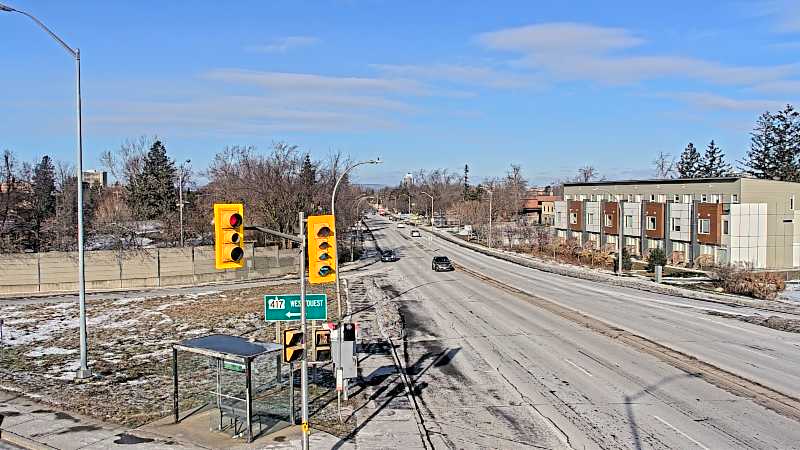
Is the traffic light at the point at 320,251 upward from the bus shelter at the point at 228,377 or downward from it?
upward

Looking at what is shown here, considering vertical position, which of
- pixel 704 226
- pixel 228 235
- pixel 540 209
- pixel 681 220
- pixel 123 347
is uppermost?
pixel 540 209

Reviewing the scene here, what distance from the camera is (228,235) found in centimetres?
1127

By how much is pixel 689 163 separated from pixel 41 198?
99.2m

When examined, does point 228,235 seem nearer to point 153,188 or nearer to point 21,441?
point 21,441

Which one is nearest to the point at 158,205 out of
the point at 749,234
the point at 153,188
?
the point at 153,188

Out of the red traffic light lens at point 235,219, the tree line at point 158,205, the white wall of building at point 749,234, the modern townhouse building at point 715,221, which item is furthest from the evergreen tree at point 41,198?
the white wall of building at point 749,234

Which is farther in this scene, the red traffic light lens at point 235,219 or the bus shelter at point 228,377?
the bus shelter at point 228,377

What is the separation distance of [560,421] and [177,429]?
8.46 metres

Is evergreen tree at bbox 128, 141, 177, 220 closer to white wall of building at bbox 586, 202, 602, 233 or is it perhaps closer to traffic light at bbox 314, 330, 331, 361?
white wall of building at bbox 586, 202, 602, 233

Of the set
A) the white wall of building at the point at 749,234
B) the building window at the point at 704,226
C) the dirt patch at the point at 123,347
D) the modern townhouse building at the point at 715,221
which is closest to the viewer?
the dirt patch at the point at 123,347

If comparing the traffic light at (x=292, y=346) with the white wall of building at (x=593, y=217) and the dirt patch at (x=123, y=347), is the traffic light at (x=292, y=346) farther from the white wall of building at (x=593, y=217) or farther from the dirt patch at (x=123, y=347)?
the white wall of building at (x=593, y=217)

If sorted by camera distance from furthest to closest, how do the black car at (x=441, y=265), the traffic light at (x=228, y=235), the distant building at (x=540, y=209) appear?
the distant building at (x=540, y=209) → the black car at (x=441, y=265) → the traffic light at (x=228, y=235)

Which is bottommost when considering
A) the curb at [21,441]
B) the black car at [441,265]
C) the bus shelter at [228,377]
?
the curb at [21,441]

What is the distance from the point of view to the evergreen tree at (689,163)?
114188mm
